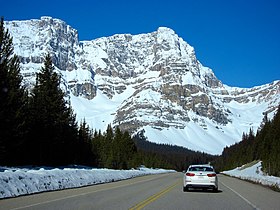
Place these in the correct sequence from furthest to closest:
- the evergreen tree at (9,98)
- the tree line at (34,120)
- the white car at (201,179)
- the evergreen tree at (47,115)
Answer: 1. the evergreen tree at (47,115)
2. the tree line at (34,120)
3. the evergreen tree at (9,98)
4. the white car at (201,179)

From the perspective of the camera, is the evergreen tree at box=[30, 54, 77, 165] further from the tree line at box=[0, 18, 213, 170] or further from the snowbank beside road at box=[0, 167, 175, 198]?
the snowbank beside road at box=[0, 167, 175, 198]

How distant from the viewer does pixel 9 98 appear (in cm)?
3716

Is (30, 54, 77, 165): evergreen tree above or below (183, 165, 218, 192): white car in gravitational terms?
above

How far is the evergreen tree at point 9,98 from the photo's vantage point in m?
36.5

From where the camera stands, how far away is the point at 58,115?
50531 mm

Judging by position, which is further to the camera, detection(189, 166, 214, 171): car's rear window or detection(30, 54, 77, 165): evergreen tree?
detection(30, 54, 77, 165): evergreen tree

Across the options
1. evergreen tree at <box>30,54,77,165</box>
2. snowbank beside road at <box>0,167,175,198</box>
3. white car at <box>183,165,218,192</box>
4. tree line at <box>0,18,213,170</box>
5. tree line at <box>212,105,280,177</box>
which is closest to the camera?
snowbank beside road at <box>0,167,175,198</box>

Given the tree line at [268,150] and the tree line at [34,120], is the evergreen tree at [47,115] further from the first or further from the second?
the tree line at [268,150]

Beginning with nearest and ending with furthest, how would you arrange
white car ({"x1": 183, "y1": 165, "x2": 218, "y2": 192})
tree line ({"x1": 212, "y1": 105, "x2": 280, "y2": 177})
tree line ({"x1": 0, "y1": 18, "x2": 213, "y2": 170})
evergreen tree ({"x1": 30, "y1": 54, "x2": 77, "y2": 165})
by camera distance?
white car ({"x1": 183, "y1": 165, "x2": 218, "y2": 192}) < tree line ({"x1": 0, "y1": 18, "x2": 213, "y2": 170}) < evergreen tree ({"x1": 30, "y1": 54, "x2": 77, "y2": 165}) < tree line ({"x1": 212, "y1": 105, "x2": 280, "y2": 177})

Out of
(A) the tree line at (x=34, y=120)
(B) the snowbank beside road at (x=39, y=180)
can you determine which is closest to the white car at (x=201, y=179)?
(B) the snowbank beside road at (x=39, y=180)

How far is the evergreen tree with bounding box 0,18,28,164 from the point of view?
36.5m

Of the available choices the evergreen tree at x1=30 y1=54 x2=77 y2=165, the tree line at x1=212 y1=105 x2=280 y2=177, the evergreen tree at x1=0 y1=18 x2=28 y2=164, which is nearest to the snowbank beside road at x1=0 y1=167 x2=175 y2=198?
the evergreen tree at x1=0 y1=18 x2=28 y2=164

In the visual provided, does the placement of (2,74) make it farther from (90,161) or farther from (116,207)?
(90,161)

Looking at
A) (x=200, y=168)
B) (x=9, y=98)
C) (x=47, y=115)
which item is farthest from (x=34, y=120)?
(x=200, y=168)
